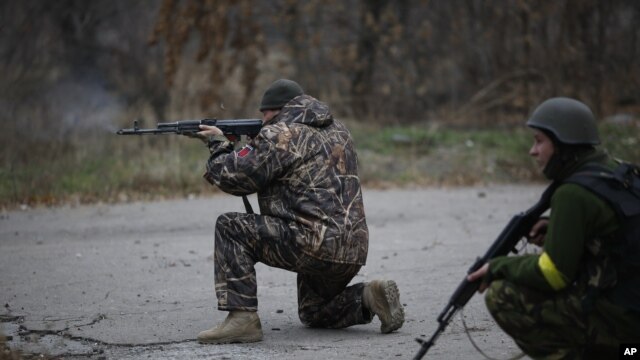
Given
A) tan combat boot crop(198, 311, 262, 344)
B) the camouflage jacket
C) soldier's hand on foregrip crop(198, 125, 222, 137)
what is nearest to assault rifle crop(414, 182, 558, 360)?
the camouflage jacket

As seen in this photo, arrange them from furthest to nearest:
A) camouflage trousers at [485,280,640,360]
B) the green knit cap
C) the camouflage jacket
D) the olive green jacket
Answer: the green knit cap → the camouflage jacket → camouflage trousers at [485,280,640,360] → the olive green jacket

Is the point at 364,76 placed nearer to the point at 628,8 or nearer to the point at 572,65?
the point at 572,65

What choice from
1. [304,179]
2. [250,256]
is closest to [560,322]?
[304,179]

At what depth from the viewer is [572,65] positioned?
55.4ft

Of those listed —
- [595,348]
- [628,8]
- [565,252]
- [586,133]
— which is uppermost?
[628,8]

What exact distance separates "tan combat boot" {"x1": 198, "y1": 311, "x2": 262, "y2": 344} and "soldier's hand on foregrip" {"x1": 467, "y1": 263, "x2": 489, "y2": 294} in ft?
5.43

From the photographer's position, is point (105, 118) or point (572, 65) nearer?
point (105, 118)

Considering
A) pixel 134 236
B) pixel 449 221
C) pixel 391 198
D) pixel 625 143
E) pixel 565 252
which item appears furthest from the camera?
pixel 625 143

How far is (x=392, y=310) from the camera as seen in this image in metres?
5.66

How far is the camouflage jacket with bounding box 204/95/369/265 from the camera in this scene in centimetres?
533

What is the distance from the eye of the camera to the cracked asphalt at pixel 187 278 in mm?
5469

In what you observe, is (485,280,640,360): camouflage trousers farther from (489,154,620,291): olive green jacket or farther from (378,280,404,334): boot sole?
(378,280,404,334): boot sole

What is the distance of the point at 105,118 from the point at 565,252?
1160 centimetres

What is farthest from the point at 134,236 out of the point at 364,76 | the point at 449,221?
the point at 364,76
